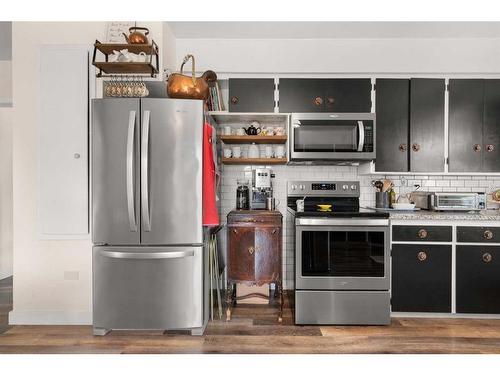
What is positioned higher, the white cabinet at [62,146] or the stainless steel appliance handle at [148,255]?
the white cabinet at [62,146]

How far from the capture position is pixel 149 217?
2.58 metres

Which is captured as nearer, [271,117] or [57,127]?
[57,127]

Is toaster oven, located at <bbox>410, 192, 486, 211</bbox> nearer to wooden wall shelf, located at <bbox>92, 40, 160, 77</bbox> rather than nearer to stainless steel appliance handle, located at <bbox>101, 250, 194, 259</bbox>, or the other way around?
stainless steel appliance handle, located at <bbox>101, 250, 194, 259</bbox>

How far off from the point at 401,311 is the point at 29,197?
3.33m

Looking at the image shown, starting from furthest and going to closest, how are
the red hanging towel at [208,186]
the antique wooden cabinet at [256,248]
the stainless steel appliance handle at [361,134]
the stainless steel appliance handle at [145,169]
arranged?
the stainless steel appliance handle at [361,134] → the antique wooden cabinet at [256,248] → the red hanging towel at [208,186] → the stainless steel appliance handle at [145,169]

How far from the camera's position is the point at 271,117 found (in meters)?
3.42

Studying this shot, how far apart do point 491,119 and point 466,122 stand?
0.76 ft

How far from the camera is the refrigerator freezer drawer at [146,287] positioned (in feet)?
Answer: 8.54

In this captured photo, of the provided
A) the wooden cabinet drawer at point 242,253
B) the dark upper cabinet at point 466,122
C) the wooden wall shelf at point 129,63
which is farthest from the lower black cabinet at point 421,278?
the wooden wall shelf at point 129,63

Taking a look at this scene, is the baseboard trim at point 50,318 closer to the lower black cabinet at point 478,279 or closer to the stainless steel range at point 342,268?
the stainless steel range at point 342,268

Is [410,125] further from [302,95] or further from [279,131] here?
[279,131]

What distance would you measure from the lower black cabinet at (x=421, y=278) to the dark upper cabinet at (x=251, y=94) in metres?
1.77

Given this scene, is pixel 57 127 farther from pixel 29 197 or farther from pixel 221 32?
pixel 221 32

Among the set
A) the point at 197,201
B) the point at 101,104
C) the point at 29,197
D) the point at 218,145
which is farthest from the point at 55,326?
the point at 218,145
